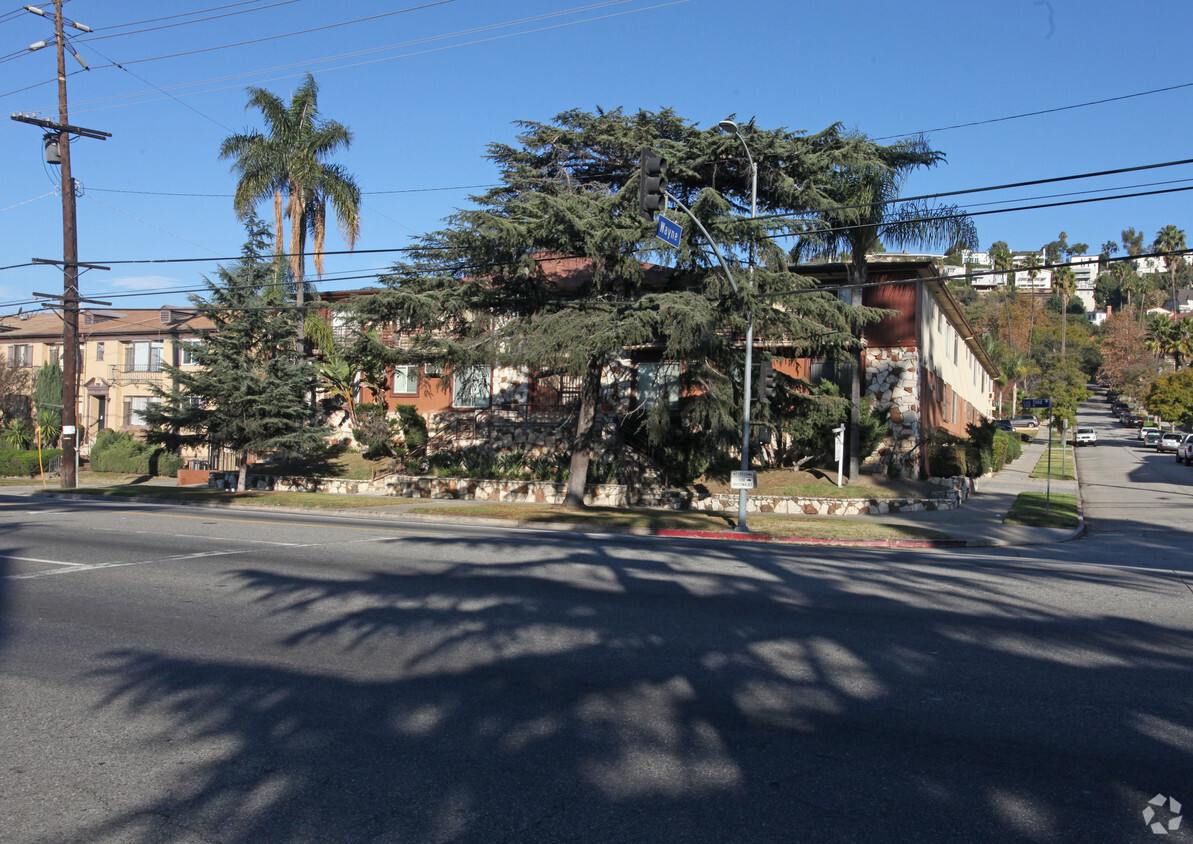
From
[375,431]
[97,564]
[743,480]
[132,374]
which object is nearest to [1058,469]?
[743,480]

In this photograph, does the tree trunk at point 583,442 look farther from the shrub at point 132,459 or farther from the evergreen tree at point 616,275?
the shrub at point 132,459

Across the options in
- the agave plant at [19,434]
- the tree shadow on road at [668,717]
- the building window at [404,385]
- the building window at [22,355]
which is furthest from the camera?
the building window at [22,355]

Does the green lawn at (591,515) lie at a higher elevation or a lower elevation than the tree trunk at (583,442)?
lower

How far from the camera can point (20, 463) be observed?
4166 cm

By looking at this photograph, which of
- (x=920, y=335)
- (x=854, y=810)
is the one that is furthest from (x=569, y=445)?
(x=854, y=810)

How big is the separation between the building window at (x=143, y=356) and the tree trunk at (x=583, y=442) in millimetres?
30435

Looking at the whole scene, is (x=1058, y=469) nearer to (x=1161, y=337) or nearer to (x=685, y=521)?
(x=685, y=521)

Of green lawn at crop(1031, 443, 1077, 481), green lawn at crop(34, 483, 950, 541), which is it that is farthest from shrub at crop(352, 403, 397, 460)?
green lawn at crop(1031, 443, 1077, 481)

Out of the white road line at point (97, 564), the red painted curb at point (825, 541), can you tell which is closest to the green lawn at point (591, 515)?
the red painted curb at point (825, 541)

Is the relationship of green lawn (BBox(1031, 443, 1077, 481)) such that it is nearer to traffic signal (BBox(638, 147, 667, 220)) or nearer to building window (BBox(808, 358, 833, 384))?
building window (BBox(808, 358, 833, 384))

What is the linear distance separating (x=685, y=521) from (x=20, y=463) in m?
36.4

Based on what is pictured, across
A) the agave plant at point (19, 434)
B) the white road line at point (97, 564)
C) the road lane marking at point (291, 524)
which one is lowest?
the road lane marking at point (291, 524)

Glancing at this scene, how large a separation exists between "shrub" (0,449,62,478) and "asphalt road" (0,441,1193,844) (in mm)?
35886

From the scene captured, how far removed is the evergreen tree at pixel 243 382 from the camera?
2909 cm
